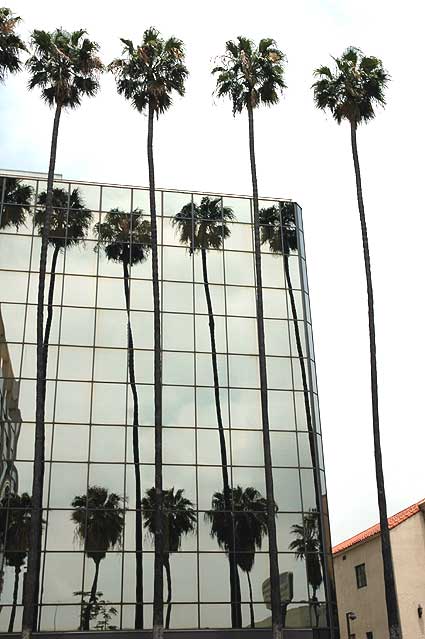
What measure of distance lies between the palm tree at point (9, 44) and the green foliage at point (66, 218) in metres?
5.61

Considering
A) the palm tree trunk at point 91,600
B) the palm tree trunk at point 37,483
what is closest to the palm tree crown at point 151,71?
the palm tree trunk at point 37,483

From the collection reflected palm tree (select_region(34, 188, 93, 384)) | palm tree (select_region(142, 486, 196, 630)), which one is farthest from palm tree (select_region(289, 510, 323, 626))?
reflected palm tree (select_region(34, 188, 93, 384))

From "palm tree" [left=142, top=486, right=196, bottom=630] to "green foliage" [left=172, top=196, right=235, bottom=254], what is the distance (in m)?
11.0

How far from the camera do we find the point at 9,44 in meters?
29.0

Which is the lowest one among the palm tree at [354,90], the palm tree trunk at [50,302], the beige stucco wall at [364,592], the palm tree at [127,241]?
the beige stucco wall at [364,592]

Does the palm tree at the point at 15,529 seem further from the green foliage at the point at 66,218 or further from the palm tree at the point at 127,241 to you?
the green foliage at the point at 66,218

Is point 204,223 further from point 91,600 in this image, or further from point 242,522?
point 91,600

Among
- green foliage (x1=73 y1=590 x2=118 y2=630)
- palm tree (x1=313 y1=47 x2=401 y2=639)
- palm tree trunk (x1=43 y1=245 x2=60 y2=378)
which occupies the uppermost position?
palm tree (x1=313 y1=47 x2=401 y2=639)

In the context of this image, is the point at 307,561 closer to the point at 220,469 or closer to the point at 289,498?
the point at 289,498

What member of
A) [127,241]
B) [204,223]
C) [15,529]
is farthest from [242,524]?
[204,223]

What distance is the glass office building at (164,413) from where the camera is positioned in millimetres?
26500

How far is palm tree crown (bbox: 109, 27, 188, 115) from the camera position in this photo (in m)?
30.0

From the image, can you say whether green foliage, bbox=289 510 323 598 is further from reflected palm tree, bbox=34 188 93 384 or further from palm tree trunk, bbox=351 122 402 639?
reflected palm tree, bbox=34 188 93 384

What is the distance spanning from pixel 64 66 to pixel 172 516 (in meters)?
18.1
